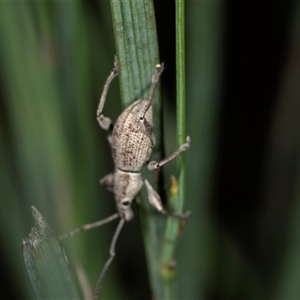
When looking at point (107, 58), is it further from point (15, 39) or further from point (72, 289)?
point (72, 289)

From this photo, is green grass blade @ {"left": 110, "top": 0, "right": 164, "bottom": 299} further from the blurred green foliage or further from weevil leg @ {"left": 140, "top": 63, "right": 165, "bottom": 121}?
the blurred green foliage

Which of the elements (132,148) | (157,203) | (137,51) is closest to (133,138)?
(132,148)

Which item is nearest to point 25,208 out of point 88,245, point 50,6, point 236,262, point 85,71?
point 88,245

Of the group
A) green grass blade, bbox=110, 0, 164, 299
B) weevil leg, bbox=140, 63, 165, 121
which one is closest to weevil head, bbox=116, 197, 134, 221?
green grass blade, bbox=110, 0, 164, 299

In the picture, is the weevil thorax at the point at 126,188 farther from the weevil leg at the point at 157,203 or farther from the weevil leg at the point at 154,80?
the weevil leg at the point at 154,80

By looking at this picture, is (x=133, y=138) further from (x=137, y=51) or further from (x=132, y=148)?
(x=137, y=51)

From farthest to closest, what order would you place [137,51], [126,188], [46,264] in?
[126,188]
[137,51]
[46,264]

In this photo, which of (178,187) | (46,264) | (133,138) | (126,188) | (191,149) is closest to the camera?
(46,264)
